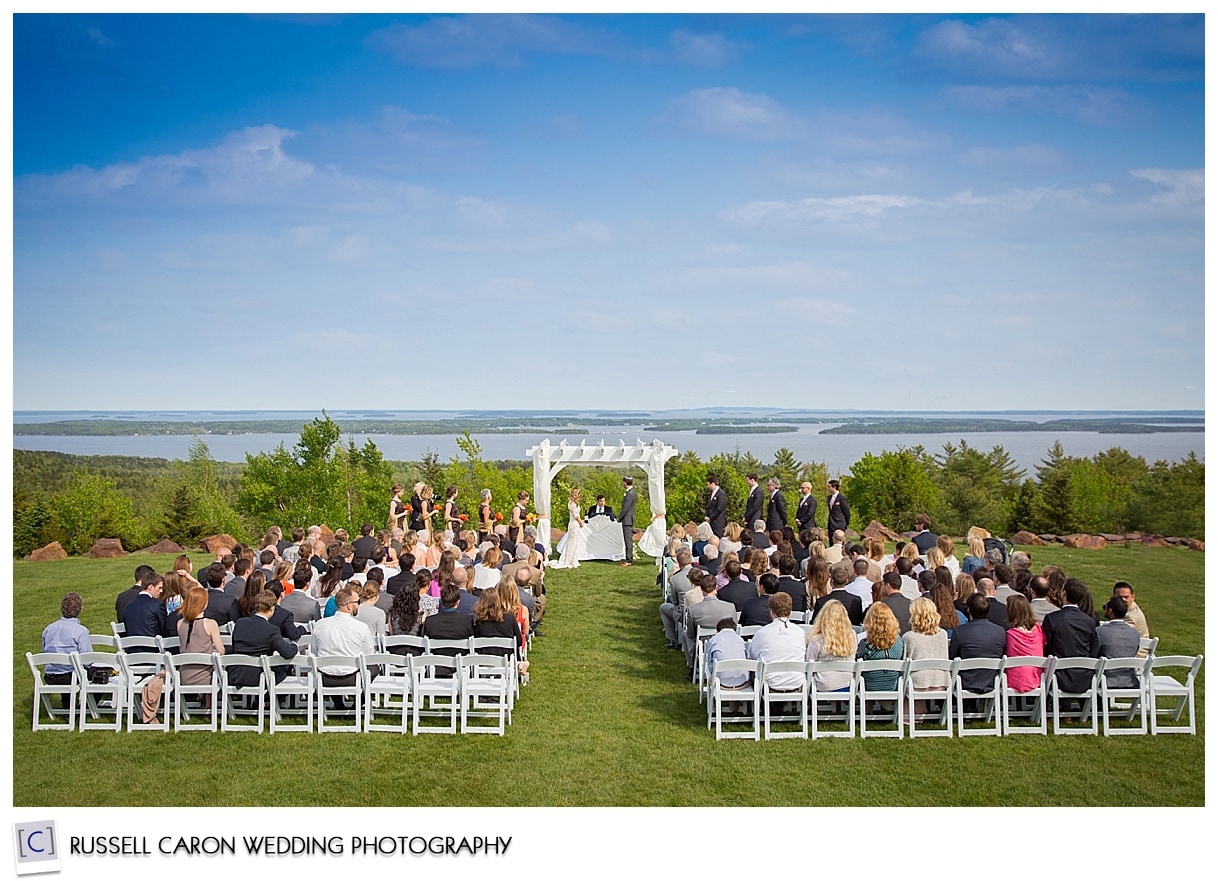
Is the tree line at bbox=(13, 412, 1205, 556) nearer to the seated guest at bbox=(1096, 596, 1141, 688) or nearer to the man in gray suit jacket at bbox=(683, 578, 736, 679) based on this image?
the man in gray suit jacket at bbox=(683, 578, 736, 679)

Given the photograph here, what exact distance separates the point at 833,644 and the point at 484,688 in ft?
9.27

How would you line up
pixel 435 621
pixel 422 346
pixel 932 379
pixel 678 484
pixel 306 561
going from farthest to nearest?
pixel 422 346 → pixel 932 379 → pixel 678 484 → pixel 306 561 → pixel 435 621

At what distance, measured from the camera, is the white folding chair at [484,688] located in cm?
783

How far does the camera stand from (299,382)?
80.3 m

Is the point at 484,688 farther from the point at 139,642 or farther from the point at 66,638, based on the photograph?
the point at 66,638

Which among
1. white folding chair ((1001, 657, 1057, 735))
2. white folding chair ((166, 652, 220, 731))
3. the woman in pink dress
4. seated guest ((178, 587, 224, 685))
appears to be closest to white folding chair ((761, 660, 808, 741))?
white folding chair ((1001, 657, 1057, 735))

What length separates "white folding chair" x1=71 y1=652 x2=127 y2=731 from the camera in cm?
785

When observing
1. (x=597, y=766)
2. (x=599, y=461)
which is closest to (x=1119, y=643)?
(x=597, y=766)

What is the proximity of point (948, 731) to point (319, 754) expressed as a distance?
16.0 ft

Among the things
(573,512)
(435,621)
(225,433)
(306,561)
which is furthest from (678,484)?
(225,433)

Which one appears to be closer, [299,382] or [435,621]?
[435,621]

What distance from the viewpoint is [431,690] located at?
26.2 feet

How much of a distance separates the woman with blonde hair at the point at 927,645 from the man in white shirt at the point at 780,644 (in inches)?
33.9
